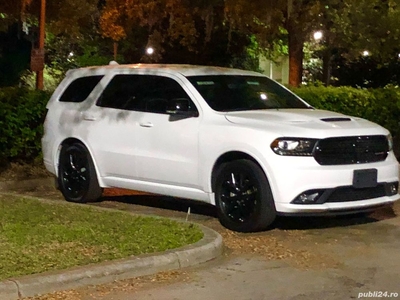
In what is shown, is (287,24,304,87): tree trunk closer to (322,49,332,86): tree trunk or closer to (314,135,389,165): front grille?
(322,49,332,86): tree trunk

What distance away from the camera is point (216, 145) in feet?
28.0

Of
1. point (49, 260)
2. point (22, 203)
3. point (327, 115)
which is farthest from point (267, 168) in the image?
point (22, 203)

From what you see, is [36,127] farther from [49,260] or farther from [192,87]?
[49,260]

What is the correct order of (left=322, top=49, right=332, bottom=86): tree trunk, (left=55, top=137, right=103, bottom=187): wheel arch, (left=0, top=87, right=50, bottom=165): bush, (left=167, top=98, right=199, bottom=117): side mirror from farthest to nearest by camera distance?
(left=322, top=49, right=332, bottom=86): tree trunk → (left=0, top=87, right=50, bottom=165): bush → (left=55, top=137, right=103, bottom=187): wheel arch → (left=167, top=98, right=199, bottom=117): side mirror

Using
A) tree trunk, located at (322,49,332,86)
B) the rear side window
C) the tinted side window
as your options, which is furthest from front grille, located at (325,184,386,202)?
tree trunk, located at (322,49,332,86)

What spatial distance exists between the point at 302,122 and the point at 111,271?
288 cm

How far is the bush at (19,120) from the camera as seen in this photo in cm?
1214

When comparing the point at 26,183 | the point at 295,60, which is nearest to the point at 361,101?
the point at 295,60

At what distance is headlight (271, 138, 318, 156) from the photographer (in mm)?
8023

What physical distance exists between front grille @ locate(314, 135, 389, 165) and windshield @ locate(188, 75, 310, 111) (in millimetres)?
1309

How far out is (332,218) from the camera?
9.45 metres

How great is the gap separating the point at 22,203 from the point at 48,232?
1.78 metres

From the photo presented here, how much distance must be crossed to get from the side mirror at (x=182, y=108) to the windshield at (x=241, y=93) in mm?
195

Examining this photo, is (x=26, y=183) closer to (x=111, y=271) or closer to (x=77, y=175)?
(x=77, y=175)
